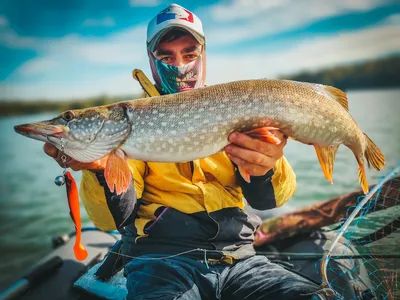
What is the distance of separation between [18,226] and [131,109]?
7481 millimetres

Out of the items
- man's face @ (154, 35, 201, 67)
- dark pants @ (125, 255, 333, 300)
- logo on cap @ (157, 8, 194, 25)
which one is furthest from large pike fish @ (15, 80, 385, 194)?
logo on cap @ (157, 8, 194, 25)

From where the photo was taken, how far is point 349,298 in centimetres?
225

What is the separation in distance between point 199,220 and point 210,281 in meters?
0.39

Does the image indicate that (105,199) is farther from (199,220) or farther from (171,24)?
(171,24)

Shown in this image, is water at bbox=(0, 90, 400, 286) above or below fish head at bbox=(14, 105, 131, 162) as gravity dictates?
below

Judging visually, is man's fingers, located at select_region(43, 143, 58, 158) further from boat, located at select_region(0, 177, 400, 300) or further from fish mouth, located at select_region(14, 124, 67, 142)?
boat, located at select_region(0, 177, 400, 300)

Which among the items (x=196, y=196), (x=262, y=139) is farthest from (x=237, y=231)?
(x=262, y=139)

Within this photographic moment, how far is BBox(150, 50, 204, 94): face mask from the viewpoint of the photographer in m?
2.45

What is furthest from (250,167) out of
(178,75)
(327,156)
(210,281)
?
(178,75)

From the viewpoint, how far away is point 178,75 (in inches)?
96.7

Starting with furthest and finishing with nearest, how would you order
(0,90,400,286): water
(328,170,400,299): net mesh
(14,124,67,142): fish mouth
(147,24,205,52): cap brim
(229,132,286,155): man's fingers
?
(0,90,400,286): water, (147,24,205,52): cap brim, (328,170,400,299): net mesh, (229,132,286,155): man's fingers, (14,124,67,142): fish mouth

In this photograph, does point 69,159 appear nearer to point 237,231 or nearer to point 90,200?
point 90,200

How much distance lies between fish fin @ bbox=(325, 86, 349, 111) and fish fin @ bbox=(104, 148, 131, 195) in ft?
4.55

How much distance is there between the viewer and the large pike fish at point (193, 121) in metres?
1.77
